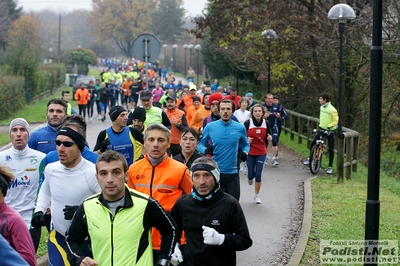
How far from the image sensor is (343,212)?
1125 cm

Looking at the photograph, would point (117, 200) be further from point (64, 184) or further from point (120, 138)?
point (120, 138)

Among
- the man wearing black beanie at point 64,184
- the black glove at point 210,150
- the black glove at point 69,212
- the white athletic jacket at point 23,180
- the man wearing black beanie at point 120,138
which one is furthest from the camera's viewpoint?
the black glove at point 210,150

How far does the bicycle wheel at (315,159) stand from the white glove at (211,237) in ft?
37.7

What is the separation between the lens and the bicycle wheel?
16308 millimetres

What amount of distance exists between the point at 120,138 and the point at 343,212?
429cm

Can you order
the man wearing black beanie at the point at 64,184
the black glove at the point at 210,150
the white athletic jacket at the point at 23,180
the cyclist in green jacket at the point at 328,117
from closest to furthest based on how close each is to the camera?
the man wearing black beanie at the point at 64,184
the white athletic jacket at the point at 23,180
the black glove at the point at 210,150
the cyclist in green jacket at the point at 328,117

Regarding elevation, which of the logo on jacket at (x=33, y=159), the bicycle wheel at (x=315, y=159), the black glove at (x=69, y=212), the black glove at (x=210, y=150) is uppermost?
the logo on jacket at (x=33, y=159)

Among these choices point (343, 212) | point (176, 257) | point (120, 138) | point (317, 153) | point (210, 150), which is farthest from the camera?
point (317, 153)

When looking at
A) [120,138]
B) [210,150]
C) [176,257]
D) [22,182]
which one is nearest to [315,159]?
[210,150]

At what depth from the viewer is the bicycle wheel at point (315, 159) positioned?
1631 cm

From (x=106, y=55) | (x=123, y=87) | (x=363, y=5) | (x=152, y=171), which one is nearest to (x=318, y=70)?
(x=363, y=5)

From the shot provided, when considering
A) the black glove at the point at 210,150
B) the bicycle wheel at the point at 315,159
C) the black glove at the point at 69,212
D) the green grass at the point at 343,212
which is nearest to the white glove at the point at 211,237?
the black glove at the point at 69,212

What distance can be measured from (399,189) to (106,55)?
448 ft

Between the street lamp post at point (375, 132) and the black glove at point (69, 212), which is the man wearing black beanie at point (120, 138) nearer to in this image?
the black glove at point (69, 212)
